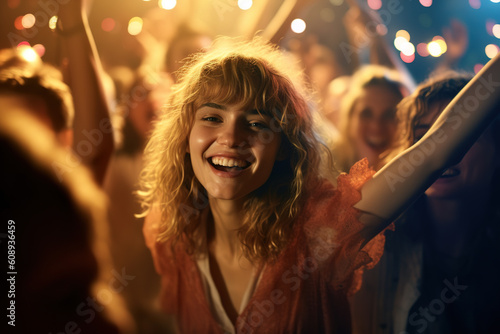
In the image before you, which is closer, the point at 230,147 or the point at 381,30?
the point at 230,147

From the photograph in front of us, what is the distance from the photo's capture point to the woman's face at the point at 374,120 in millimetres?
1543

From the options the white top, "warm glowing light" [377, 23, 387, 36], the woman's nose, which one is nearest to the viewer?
the woman's nose

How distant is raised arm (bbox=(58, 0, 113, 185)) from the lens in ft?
4.90

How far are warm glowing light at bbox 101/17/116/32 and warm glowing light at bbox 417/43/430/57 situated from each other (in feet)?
4.05

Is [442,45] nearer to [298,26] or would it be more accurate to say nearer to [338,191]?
[298,26]

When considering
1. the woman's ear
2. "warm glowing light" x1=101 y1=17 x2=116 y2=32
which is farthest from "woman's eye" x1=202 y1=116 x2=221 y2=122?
"warm glowing light" x1=101 y1=17 x2=116 y2=32

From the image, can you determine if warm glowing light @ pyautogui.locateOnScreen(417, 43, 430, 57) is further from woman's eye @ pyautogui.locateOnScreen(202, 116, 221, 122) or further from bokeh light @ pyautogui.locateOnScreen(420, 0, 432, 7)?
woman's eye @ pyautogui.locateOnScreen(202, 116, 221, 122)

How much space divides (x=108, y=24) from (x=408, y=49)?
121cm

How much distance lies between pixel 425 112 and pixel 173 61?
1023 millimetres

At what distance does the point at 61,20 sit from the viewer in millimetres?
1501

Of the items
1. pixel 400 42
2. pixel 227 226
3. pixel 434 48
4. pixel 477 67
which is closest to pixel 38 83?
pixel 227 226

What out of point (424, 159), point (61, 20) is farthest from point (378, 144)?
point (61, 20)

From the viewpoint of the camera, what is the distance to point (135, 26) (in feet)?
4.98

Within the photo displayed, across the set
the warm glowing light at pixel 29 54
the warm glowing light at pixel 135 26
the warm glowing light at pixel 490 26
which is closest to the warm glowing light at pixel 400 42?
the warm glowing light at pixel 490 26
